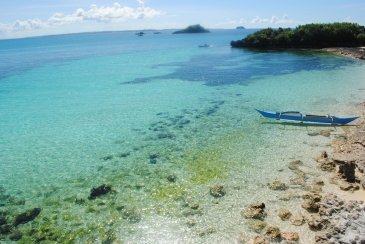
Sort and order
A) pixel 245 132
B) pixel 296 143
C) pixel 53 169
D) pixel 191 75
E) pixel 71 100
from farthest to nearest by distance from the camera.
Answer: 1. pixel 191 75
2. pixel 71 100
3. pixel 245 132
4. pixel 296 143
5. pixel 53 169

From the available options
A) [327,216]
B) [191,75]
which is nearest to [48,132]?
[327,216]

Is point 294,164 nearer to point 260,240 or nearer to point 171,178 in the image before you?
point 171,178

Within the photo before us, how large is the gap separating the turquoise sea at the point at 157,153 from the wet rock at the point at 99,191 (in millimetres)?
504

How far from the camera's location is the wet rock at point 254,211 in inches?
620

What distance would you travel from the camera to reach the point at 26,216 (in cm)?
1698

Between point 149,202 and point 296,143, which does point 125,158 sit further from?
point 296,143

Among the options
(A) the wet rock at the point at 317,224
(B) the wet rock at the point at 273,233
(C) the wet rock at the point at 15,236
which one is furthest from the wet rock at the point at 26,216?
(A) the wet rock at the point at 317,224

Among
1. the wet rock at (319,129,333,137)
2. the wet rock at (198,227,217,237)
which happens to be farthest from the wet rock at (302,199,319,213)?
the wet rock at (319,129,333,137)

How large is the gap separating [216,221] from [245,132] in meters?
12.6

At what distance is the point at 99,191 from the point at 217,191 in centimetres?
686

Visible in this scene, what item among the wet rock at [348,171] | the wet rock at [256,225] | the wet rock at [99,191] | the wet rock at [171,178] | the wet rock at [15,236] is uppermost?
the wet rock at [348,171]

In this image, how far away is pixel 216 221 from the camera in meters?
15.8

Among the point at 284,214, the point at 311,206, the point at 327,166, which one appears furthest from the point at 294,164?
the point at 284,214

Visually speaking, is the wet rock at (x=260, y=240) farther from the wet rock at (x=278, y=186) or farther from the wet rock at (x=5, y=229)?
the wet rock at (x=5, y=229)
